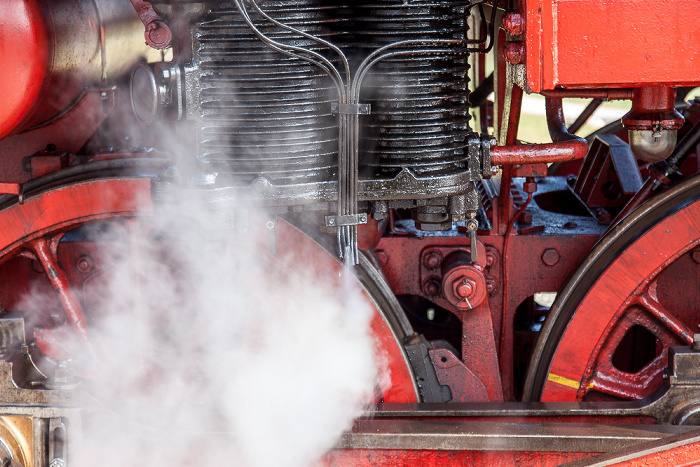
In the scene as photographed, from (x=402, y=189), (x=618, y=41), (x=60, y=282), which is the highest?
(x=618, y=41)

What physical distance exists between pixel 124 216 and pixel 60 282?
291 mm

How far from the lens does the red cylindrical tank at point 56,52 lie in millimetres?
1659

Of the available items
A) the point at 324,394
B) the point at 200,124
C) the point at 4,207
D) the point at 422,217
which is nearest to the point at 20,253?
the point at 4,207

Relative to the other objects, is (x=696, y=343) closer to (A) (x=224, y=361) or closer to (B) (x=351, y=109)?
(B) (x=351, y=109)

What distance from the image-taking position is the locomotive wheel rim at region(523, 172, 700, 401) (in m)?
1.90

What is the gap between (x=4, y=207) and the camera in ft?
6.53

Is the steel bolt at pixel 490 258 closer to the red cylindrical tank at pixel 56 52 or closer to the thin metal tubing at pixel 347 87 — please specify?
the thin metal tubing at pixel 347 87

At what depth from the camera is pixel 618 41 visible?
4.44 feet

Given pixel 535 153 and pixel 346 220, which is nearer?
pixel 346 220

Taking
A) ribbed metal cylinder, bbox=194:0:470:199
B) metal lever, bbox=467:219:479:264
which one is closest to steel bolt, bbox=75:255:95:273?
ribbed metal cylinder, bbox=194:0:470:199

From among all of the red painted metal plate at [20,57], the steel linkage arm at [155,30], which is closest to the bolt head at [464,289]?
the steel linkage arm at [155,30]

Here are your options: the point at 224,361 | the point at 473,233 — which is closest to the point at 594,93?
the point at 473,233

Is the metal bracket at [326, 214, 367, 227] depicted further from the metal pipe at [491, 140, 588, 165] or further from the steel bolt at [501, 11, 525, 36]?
the steel bolt at [501, 11, 525, 36]

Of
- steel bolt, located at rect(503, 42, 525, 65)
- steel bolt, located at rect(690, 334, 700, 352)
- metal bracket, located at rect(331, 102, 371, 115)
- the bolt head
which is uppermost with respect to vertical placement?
steel bolt, located at rect(503, 42, 525, 65)
